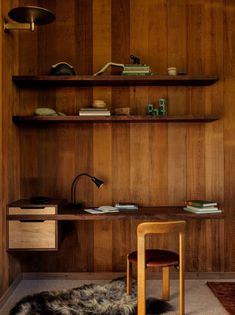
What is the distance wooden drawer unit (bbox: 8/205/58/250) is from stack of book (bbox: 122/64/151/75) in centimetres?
139

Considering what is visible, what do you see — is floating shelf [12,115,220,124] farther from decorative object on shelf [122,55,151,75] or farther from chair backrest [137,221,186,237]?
chair backrest [137,221,186,237]

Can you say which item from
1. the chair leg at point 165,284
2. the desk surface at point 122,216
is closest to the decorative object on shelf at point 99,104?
the desk surface at point 122,216

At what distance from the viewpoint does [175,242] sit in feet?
13.1

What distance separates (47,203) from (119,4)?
2056mm

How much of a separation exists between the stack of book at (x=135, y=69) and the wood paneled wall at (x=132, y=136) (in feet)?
0.98

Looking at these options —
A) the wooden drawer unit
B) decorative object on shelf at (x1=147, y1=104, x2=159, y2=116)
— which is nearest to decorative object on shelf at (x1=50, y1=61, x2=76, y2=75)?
decorative object on shelf at (x1=147, y1=104, x2=159, y2=116)

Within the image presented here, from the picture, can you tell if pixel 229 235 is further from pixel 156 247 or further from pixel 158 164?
pixel 158 164

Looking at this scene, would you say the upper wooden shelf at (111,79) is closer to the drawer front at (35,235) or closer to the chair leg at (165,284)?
the drawer front at (35,235)

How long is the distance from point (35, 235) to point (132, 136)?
132 centimetres

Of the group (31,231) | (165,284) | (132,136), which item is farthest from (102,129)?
(165,284)

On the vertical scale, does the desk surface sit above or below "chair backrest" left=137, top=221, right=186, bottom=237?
below

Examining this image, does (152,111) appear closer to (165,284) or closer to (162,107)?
(162,107)

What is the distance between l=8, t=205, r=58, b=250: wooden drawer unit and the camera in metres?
3.44

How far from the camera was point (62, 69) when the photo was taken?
3.67 metres
